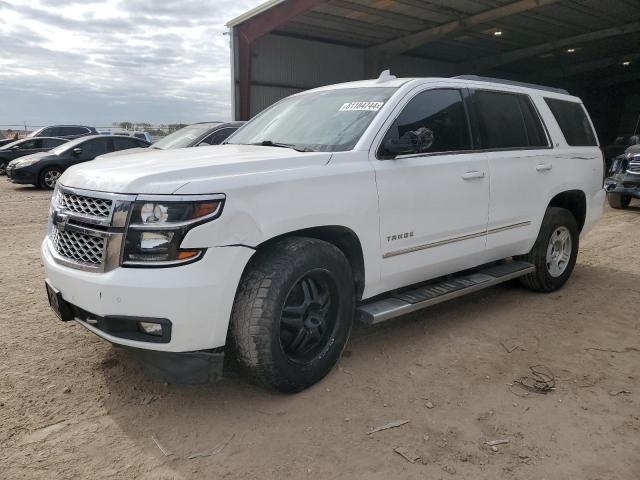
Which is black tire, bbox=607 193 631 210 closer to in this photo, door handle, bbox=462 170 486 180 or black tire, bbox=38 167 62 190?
door handle, bbox=462 170 486 180

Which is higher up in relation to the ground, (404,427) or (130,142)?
(130,142)

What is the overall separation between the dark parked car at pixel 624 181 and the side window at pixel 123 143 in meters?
12.3

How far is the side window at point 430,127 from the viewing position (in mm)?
3564

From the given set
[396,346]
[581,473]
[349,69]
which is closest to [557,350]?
[396,346]

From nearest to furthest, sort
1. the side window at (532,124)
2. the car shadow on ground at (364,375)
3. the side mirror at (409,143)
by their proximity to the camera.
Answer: the car shadow on ground at (364,375) → the side mirror at (409,143) → the side window at (532,124)

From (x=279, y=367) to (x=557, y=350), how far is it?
2.24 metres

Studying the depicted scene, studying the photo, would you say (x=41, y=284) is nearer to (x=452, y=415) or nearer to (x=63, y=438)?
(x=63, y=438)

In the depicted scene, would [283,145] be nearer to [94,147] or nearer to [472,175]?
[472,175]

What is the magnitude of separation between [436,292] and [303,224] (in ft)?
4.66

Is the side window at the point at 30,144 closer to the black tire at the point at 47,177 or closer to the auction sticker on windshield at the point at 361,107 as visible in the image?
the black tire at the point at 47,177

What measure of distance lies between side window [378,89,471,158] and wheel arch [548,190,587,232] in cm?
172

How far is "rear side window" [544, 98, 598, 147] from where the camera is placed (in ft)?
17.5

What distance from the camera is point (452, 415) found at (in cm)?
307

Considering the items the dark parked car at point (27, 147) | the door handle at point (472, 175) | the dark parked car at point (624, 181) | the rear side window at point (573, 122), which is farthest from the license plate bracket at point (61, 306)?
the dark parked car at point (27, 147)
